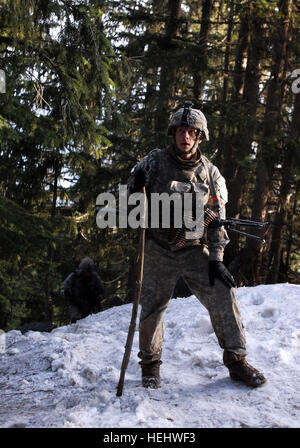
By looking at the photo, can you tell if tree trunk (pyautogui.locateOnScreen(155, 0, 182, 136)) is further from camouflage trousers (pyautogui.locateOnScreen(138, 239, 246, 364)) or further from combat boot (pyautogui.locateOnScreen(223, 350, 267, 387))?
combat boot (pyautogui.locateOnScreen(223, 350, 267, 387))

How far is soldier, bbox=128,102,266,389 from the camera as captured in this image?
4.30 metres

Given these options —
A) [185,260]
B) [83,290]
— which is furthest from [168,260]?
[83,290]

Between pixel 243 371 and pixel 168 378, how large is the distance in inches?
32.0

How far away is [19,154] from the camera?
1104cm

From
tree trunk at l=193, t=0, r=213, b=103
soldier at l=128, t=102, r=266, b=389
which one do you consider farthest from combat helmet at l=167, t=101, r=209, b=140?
tree trunk at l=193, t=0, r=213, b=103

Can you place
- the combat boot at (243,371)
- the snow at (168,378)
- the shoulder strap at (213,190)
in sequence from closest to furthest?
the snow at (168,378)
the combat boot at (243,371)
the shoulder strap at (213,190)

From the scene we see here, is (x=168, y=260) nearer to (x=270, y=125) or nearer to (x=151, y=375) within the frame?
(x=151, y=375)

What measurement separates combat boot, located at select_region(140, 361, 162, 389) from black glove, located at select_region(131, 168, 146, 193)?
1.71 metres

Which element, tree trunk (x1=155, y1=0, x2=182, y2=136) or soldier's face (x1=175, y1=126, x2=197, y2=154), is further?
tree trunk (x1=155, y1=0, x2=182, y2=136)

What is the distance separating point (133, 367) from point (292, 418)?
1904mm

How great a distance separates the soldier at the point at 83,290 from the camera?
10.1 m

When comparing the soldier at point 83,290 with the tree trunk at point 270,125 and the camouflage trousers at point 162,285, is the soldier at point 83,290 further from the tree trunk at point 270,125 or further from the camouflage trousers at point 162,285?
the camouflage trousers at point 162,285

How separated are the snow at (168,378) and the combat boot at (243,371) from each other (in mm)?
89

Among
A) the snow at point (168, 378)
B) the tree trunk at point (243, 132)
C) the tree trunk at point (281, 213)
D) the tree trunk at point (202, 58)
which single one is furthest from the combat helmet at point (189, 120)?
the tree trunk at point (281, 213)
